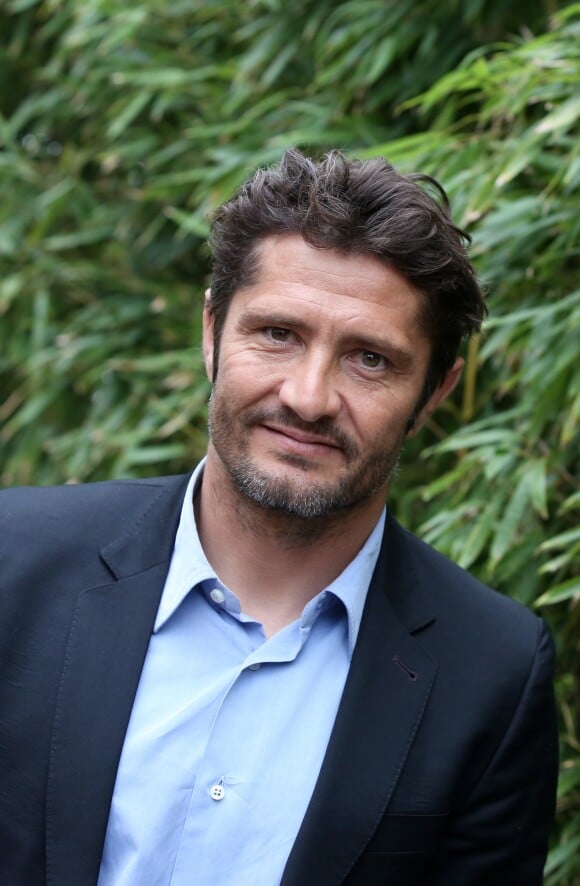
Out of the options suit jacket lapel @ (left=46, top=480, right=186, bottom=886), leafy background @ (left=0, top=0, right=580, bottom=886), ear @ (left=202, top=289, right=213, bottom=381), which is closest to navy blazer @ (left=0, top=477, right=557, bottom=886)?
A: suit jacket lapel @ (left=46, top=480, right=186, bottom=886)

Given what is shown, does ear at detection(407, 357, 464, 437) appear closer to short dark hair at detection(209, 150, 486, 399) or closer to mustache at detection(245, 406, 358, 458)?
short dark hair at detection(209, 150, 486, 399)

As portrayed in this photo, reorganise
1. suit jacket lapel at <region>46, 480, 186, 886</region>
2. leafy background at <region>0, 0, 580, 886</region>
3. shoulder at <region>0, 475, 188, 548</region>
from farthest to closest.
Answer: leafy background at <region>0, 0, 580, 886</region>
shoulder at <region>0, 475, 188, 548</region>
suit jacket lapel at <region>46, 480, 186, 886</region>

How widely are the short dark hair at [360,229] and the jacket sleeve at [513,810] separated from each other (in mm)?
514

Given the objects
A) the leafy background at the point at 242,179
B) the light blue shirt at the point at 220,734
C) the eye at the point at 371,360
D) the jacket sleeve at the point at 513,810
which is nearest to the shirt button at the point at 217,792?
the light blue shirt at the point at 220,734

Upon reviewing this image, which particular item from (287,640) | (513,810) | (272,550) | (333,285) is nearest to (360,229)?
(333,285)

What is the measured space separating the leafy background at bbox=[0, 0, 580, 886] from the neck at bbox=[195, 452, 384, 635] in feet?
1.90

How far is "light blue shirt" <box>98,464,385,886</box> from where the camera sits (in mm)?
1602

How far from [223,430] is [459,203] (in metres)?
1.02

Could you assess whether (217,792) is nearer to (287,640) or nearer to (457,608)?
(287,640)

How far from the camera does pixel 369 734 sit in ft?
5.55

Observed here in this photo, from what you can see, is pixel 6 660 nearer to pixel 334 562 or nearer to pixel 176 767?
pixel 176 767

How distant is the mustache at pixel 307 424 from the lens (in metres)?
1.67

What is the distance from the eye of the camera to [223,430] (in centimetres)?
174

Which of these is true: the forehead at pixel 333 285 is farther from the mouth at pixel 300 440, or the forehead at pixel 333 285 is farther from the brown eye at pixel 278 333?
the mouth at pixel 300 440
